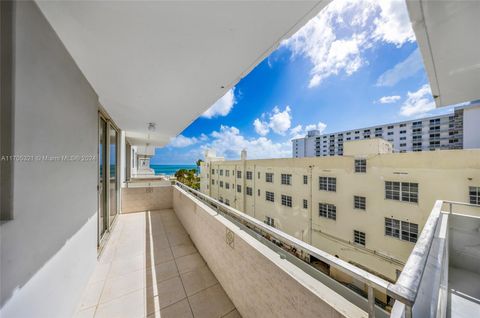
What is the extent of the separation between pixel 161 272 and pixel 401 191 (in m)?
8.80

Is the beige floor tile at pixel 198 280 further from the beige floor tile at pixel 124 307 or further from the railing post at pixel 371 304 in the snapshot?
the railing post at pixel 371 304

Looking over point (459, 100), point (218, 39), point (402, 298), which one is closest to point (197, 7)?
point (218, 39)

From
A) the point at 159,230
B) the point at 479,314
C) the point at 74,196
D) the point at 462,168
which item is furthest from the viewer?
the point at 462,168

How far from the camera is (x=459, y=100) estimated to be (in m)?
1.91

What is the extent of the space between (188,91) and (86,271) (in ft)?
8.11

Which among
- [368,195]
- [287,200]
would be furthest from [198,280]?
[287,200]

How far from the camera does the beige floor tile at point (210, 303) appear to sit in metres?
1.60

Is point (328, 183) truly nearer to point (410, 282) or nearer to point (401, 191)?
point (401, 191)

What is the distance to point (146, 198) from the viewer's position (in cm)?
482

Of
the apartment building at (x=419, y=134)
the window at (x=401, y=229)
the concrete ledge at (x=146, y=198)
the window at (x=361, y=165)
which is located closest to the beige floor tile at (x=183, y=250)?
the concrete ledge at (x=146, y=198)

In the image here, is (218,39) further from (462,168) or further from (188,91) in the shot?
(462,168)

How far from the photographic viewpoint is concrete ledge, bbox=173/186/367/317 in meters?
0.87

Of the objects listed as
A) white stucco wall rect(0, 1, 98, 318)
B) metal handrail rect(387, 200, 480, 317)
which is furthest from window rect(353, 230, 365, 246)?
white stucco wall rect(0, 1, 98, 318)

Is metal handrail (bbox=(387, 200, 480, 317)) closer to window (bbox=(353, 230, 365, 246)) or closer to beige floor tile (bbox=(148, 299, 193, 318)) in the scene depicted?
beige floor tile (bbox=(148, 299, 193, 318))
